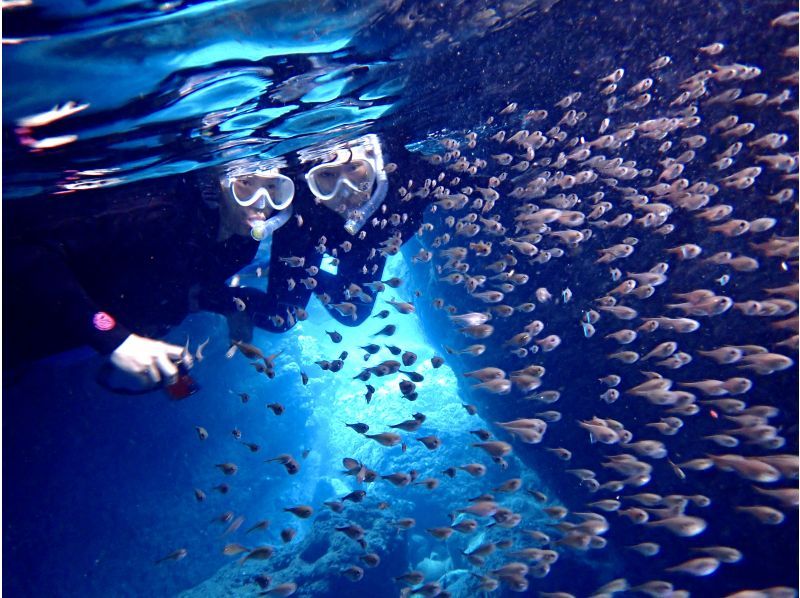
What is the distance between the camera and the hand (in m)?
4.21

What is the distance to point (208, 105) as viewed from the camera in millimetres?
7680

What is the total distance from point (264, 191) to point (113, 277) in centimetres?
262

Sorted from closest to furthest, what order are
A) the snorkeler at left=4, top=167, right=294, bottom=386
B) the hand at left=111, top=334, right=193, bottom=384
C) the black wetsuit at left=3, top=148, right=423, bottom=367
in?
1. the hand at left=111, top=334, right=193, bottom=384
2. the snorkeler at left=4, top=167, right=294, bottom=386
3. the black wetsuit at left=3, top=148, right=423, bottom=367

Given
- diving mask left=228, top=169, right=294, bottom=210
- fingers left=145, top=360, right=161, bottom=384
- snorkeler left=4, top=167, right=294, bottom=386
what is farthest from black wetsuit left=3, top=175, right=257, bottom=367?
diving mask left=228, top=169, right=294, bottom=210

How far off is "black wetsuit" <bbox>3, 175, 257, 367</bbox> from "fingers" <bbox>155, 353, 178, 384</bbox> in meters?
0.49

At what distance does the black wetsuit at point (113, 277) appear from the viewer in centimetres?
464

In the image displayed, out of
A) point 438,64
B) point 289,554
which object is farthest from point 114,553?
point 438,64

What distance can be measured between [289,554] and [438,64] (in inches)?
532

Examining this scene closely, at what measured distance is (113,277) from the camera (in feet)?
21.6

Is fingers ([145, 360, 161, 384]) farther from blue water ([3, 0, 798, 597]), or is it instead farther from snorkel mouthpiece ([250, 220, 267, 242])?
blue water ([3, 0, 798, 597])

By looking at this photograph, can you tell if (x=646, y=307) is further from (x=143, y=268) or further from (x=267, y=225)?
(x=143, y=268)

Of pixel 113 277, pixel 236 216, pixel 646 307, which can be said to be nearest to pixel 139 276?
pixel 113 277

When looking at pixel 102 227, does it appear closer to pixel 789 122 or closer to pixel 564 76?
pixel 564 76

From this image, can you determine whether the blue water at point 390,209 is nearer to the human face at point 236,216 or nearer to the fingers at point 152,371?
the human face at point 236,216
